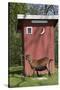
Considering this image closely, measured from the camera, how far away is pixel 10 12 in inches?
184

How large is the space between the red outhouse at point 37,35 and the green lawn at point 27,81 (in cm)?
9

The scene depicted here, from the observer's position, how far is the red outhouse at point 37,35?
15.4 feet

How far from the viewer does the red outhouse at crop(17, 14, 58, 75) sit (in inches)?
185

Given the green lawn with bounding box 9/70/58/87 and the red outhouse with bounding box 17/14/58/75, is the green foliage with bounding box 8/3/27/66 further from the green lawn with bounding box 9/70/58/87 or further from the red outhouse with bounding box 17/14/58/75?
the green lawn with bounding box 9/70/58/87

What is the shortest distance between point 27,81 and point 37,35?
0.68 metres

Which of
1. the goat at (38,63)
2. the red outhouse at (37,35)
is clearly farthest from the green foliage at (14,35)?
the goat at (38,63)

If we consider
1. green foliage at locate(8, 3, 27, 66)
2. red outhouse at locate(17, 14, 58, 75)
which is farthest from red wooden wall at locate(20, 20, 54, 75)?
green foliage at locate(8, 3, 27, 66)

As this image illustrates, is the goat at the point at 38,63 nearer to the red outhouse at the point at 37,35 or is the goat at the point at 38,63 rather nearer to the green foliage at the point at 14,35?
the red outhouse at the point at 37,35

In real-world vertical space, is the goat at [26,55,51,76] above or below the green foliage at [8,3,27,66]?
below

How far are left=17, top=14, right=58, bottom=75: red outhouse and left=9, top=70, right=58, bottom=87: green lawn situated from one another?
0.29 feet

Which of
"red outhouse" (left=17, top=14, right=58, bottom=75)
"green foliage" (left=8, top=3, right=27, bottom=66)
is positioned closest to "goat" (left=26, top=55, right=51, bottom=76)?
"red outhouse" (left=17, top=14, right=58, bottom=75)

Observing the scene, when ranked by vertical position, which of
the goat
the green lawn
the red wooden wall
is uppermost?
the red wooden wall

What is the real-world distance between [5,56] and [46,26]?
74 centimetres

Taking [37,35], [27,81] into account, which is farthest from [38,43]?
[27,81]
